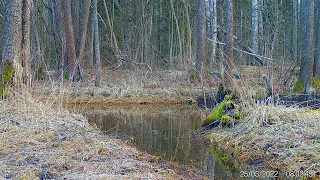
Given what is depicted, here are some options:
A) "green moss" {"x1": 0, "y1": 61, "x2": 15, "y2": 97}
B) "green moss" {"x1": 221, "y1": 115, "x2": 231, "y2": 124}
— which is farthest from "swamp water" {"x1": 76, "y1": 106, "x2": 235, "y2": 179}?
"green moss" {"x1": 0, "y1": 61, "x2": 15, "y2": 97}

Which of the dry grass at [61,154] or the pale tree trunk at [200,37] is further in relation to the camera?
the pale tree trunk at [200,37]

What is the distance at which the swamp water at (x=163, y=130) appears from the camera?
22.6 feet

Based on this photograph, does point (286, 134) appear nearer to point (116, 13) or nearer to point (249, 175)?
point (249, 175)

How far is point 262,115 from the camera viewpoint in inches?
322

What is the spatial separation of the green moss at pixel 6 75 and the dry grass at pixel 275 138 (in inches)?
180

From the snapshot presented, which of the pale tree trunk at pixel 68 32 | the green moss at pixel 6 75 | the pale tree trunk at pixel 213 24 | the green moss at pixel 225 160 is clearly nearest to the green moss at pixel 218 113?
the green moss at pixel 225 160

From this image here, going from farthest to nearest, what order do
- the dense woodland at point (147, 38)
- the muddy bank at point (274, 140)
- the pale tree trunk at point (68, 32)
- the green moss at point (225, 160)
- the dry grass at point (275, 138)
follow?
1. the pale tree trunk at point (68, 32)
2. the dense woodland at point (147, 38)
3. the green moss at point (225, 160)
4. the dry grass at point (275, 138)
5. the muddy bank at point (274, 140)

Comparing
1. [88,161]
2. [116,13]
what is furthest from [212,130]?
[116,13]

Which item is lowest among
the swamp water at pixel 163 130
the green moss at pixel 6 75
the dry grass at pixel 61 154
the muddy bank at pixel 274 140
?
the swamp water at pixel 163 130

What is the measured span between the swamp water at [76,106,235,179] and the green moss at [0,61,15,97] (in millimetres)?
2427

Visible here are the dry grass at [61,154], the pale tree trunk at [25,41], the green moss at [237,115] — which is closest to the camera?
the dry grass at [61,154]

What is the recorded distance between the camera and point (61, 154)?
5641 millimetres

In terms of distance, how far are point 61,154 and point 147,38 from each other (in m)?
18.0

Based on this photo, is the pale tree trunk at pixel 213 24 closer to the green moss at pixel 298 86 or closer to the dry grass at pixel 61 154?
the green moss at pixel 298 86
